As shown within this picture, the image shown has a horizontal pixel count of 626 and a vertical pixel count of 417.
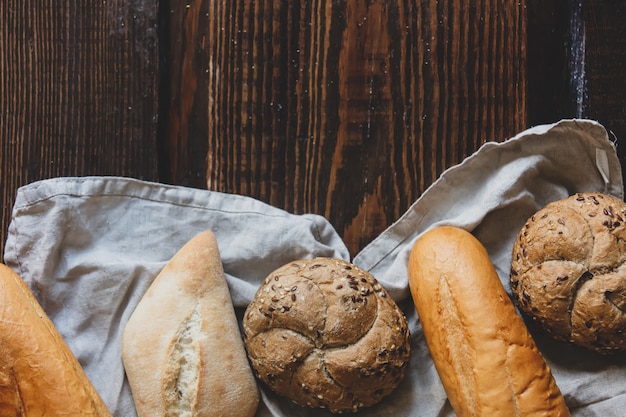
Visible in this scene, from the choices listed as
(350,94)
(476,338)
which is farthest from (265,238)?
(476,338)

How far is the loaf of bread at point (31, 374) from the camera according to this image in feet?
4.89

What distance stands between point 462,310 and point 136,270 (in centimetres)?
85

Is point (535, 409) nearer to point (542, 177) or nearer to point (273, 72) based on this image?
point (542, 177)

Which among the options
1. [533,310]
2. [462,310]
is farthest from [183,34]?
[533,310]

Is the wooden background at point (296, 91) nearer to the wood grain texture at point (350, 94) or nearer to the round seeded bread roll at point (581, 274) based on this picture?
the wood grain texture at point (350, 94)

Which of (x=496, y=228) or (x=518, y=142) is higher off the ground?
(x=518, y=142)

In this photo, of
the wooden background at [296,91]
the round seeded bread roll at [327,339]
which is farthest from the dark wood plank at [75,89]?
the round seeded bread roll at [327,339]

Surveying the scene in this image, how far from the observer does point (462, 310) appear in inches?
61.7

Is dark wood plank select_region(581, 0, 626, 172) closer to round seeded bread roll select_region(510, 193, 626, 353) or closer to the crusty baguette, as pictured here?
round seeded bread roll select_region(510, 193, 626, 353)

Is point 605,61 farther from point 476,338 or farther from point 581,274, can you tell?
point 476,338

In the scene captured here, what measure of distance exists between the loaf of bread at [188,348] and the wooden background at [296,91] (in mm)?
298

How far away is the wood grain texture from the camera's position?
1797mm

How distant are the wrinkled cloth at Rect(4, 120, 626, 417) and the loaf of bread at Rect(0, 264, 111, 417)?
18 centimetres

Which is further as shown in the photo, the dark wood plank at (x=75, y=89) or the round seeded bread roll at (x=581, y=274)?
the dark wood plank at (x=75, y=89)
